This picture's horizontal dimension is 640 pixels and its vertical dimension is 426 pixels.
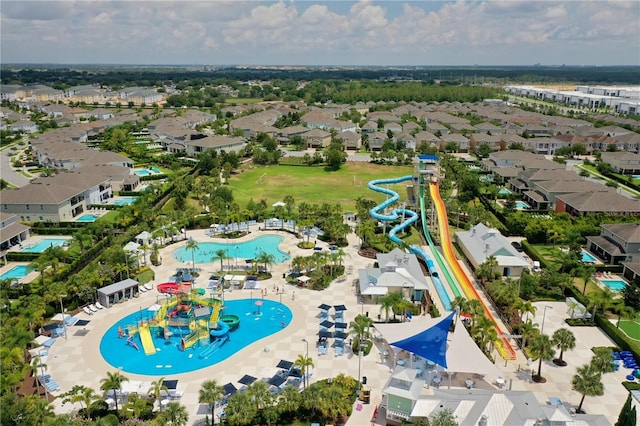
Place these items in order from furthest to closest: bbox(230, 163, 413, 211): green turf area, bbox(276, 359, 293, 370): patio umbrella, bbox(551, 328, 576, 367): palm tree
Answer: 1. bbox(230, 163, 413, 211): green turf area
2. bbox(276, 359, 293, 370): patio umbrella
3. bbox(551, 328, 576, 367): palm tree

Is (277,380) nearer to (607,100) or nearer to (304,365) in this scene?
(304,365)

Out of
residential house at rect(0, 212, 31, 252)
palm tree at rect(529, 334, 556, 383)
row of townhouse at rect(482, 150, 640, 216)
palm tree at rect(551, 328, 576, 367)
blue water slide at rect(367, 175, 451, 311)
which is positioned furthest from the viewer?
row of townhouse at rect(482, 150, 640, 216)

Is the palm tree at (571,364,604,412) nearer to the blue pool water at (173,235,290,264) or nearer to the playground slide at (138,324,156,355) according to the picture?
the playground slide at (138,324,156,355)

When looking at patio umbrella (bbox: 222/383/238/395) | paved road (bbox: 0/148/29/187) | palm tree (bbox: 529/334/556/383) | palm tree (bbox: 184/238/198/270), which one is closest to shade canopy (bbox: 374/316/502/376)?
palm tree (bbox: 529/334/556/383)

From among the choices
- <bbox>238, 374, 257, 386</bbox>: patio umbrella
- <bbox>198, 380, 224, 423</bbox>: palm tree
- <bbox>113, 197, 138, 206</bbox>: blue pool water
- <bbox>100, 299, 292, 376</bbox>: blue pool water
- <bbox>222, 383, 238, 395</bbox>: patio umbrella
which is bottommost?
<bbox>100, 299, 292, 376</bbox>: blue pool water

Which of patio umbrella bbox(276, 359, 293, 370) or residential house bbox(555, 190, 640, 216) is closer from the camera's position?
patio umbrella bbox(276, 359, 293, 370)

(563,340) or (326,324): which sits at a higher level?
(563,340)

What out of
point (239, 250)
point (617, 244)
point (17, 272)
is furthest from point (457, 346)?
point (17, 272)
